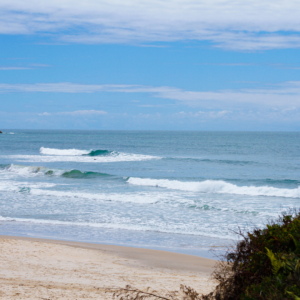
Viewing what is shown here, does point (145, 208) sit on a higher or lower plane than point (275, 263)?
lower

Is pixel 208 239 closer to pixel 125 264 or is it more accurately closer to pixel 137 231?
pixel 137 231

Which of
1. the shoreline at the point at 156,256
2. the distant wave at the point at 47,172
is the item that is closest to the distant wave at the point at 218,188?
the distant wave at the point at 47,172

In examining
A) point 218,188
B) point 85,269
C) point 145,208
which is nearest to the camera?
point 85,269

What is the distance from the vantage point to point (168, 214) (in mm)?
14625

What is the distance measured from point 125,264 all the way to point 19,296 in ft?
10.00

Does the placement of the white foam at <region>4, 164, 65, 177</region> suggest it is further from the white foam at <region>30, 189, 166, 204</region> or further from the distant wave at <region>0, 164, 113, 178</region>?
the white foam at <region>30, 189, 166, 204</region>

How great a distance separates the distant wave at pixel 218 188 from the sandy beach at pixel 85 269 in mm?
12831

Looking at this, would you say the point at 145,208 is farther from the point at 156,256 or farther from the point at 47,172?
the point at 47,172

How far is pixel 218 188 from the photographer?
22.7m

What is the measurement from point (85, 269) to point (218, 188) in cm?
1603

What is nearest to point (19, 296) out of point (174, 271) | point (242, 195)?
point (174, 271)

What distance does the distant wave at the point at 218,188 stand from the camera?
67.5ft

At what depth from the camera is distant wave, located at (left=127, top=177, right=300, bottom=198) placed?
2059 cm

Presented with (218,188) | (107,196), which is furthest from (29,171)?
(218,188)
